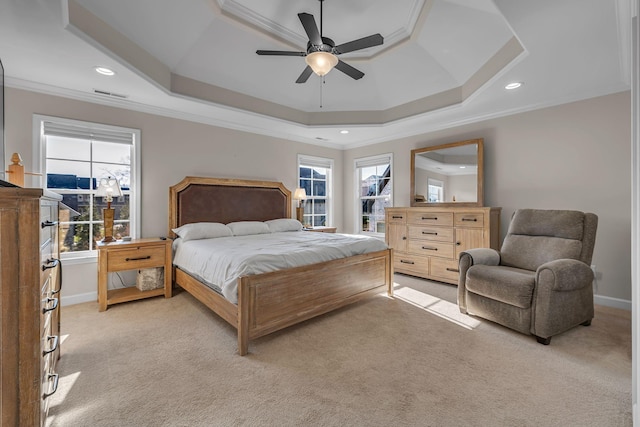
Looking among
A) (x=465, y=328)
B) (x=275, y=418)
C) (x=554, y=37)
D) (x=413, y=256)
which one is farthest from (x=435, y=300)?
(x=554, y=37)

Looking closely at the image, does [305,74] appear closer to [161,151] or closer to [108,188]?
[161,151]

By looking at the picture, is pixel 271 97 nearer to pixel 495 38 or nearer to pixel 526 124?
pixel 495 38

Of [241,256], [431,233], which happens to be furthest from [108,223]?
[431,233]

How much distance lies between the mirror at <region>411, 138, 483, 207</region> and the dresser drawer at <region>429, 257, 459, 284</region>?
91 centimetres

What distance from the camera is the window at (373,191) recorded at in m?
5.52

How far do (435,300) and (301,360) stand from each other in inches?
79.5

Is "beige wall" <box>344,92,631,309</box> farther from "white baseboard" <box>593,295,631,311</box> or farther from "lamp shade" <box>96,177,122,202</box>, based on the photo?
"lamp shade" <box>96,177,122,202</box>

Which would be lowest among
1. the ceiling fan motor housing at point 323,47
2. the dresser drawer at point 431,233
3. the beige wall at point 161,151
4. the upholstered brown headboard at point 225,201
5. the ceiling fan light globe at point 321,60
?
the dresser drawer at point 431,233

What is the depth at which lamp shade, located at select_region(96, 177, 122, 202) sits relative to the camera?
128 inches

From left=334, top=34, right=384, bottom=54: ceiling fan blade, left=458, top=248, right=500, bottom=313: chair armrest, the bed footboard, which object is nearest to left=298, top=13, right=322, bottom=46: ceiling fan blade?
left=334, top=34, right=384, bottom=54: ceiling fan blade

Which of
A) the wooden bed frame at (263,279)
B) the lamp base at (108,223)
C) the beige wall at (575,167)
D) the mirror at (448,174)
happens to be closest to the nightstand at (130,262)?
the lamp base at (108,223)

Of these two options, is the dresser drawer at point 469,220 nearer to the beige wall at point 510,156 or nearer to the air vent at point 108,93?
the beige wall at point 510,156

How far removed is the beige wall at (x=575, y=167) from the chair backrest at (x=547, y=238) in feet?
2.51

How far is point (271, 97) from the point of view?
429cm
